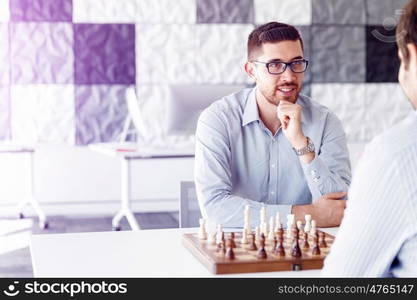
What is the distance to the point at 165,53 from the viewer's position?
6008 millimetres

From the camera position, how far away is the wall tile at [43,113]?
5.82 m

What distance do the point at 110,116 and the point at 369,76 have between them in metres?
2.58

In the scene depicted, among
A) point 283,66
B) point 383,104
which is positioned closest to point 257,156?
point 283,66

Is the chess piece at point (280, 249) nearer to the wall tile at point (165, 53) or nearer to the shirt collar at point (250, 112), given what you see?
the shirt collar at point (250, 112)

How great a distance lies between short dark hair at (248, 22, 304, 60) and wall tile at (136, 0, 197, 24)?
3.74 m

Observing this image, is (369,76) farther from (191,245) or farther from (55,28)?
(191,245)

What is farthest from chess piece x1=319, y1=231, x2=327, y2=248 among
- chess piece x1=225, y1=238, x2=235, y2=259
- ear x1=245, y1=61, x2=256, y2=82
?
ear x1=245, y1=61, x2=256, y2=82

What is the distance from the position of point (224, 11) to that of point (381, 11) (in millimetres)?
1595

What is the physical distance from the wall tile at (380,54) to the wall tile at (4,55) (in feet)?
11.3

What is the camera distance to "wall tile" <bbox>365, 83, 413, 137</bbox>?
6.42 metres

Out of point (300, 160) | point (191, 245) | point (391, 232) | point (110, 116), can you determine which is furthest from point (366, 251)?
point (110, 116)

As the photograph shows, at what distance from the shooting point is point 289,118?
7.22 feet

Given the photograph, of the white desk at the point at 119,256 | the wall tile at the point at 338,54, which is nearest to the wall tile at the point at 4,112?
the wall tile at the point at 338,54

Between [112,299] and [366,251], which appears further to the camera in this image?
[112,299]
